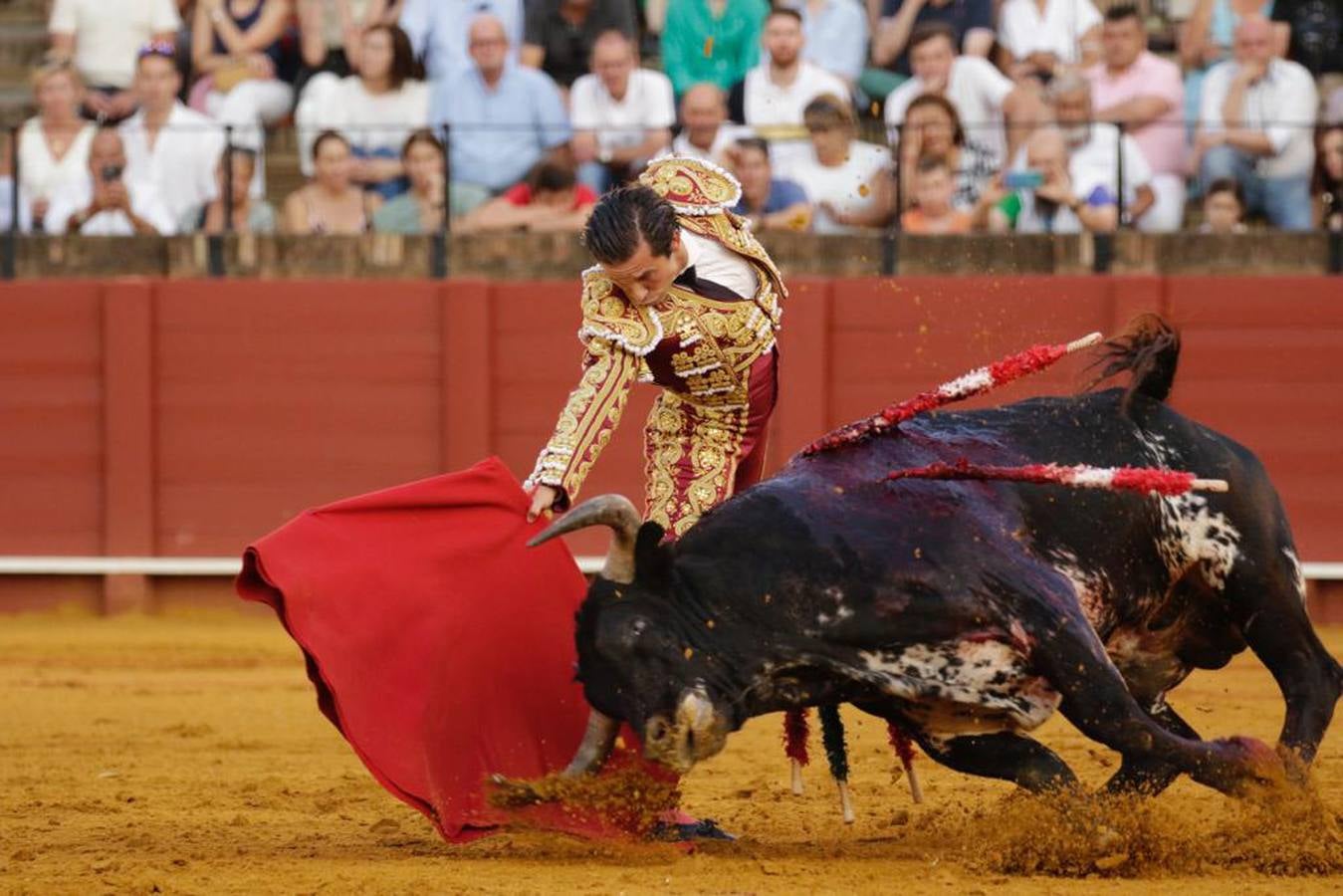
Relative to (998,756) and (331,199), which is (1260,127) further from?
(998,756)

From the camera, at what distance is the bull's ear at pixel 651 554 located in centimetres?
404

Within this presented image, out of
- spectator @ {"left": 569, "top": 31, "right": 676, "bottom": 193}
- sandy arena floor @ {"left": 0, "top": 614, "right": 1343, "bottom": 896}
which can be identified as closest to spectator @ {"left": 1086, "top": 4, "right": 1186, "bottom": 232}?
spectator @ {"left": 569, "top": 31, "right": 676, "bottom": 193}

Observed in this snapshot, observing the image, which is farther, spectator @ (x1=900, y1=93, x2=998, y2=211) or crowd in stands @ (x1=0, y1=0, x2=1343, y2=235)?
crowd in stands @ (x1=0, y1=0, x2=1343, y2=235)

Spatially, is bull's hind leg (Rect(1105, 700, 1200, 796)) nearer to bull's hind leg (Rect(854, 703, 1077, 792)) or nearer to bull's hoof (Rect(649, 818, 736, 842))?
bull's hind leg (Rect(854, 703, 1077, 792))

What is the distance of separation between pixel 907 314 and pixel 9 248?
3836 millimetres

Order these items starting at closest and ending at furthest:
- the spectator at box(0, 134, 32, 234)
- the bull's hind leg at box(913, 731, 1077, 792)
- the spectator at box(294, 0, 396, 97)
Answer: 1. the bull's hind leg at box(913, 731, 1077, 792)
2. the spectator at box(0, 134, 32, 234)
3. the spectator at box(294, 0, 396, 97)

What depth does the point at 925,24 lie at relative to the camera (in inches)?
337

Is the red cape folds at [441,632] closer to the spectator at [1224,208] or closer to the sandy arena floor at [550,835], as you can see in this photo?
the sandy arena floor at [550,835]

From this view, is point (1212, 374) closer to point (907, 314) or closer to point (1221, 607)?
point (907, 314)

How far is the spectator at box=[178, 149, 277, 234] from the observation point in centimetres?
914

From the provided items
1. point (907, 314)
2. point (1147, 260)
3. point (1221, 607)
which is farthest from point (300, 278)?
point (1221, 607)

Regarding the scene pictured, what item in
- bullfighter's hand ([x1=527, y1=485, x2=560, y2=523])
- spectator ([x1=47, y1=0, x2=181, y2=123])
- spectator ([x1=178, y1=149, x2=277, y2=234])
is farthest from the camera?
spectator ([x1=47, y1=0, x2=181, y2=123])

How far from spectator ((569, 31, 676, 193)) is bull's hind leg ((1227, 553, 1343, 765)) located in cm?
465

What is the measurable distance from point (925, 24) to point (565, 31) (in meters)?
1.57
